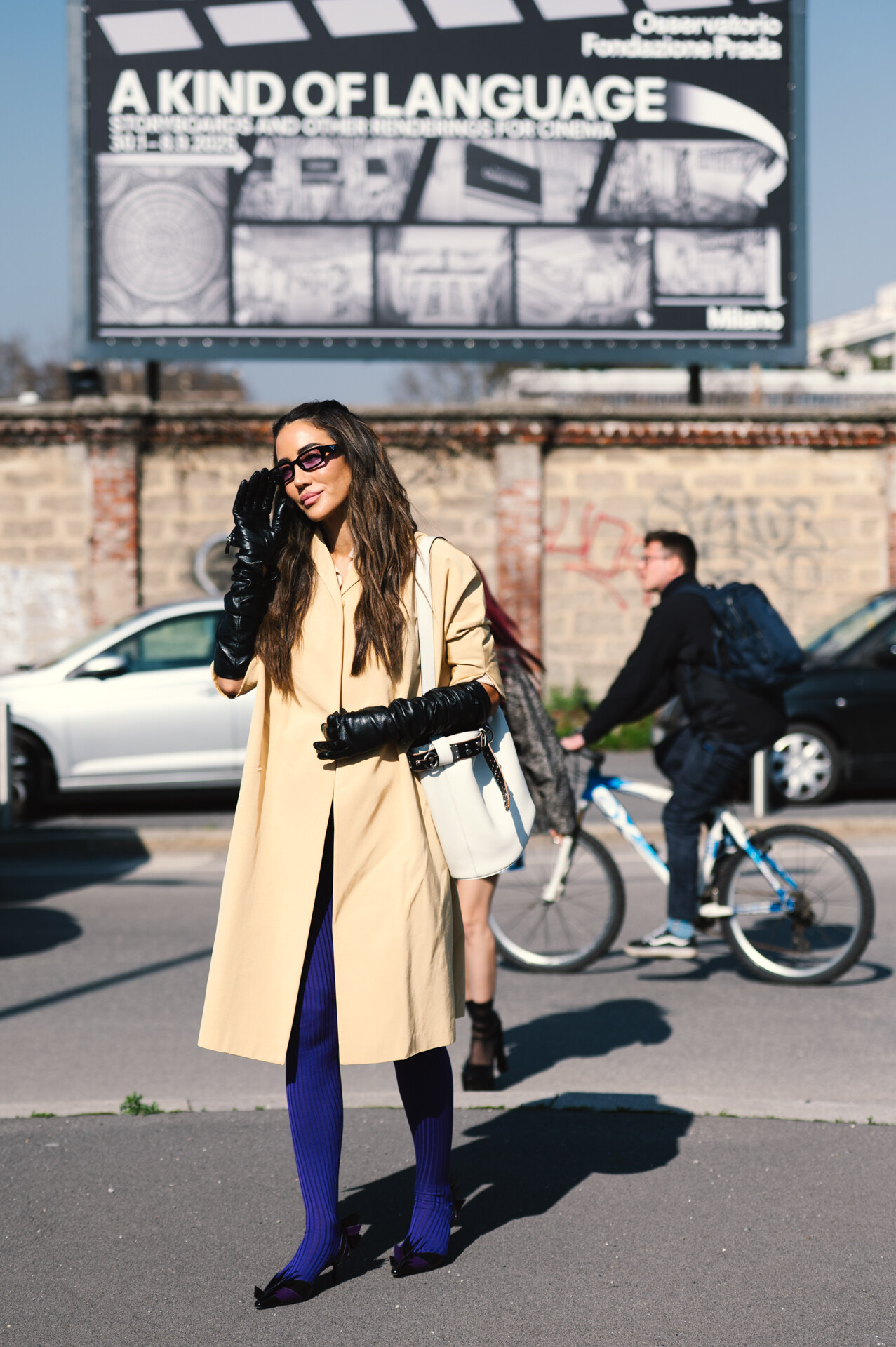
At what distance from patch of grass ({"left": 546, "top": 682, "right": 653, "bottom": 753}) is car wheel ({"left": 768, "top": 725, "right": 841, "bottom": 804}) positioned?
301 cm

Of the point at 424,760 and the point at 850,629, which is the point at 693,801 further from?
the point at 850,629

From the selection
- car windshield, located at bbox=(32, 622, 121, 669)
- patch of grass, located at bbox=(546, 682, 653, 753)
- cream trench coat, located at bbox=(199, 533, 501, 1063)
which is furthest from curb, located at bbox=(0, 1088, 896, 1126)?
patch of grass, located at bbox=(546, 682, 653, 753)

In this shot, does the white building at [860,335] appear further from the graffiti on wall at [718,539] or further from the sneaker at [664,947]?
the sneaker at [664,947]

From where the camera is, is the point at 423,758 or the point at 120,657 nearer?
the point at 423,758

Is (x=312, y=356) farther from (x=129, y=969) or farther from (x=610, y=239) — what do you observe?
(x=129, y=969)

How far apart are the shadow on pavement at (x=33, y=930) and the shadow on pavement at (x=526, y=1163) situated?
3574 mm

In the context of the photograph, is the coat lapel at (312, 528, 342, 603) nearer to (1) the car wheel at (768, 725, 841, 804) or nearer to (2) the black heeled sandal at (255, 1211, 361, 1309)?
(2) the black heeled sandal at (255, 1211, 361, 1309)

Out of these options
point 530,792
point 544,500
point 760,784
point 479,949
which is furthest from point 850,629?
point 479,949

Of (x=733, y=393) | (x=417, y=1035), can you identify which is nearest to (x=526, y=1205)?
(x=417, y=1035)

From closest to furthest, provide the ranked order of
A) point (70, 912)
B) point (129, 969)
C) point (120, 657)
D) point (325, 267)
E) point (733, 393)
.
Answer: point (129, 969)
point (70, 912)
point (120, 657)
point (325, 267)
point (733, 393)

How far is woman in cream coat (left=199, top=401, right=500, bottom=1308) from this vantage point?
2.97 m

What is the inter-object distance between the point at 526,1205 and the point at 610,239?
46.2 ft

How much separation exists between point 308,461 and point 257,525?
195 mm

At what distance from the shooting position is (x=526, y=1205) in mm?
3561
